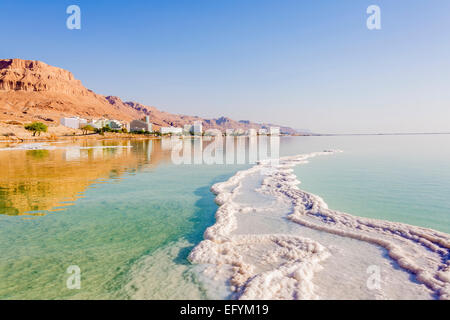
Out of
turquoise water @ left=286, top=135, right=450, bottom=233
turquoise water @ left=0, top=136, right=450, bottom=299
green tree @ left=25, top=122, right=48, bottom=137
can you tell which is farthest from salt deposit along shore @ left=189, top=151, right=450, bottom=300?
green tree @ left=25, top=122, right=48, bottom=137

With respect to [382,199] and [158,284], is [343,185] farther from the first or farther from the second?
[158,284]

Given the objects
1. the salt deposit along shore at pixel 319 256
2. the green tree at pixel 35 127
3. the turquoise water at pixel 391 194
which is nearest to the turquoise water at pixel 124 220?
the turquoise water at pixel 391 194

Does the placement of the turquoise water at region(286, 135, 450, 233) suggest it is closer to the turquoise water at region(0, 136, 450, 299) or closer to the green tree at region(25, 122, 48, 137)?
the turquoise water at region(0, 136, 450, 299)

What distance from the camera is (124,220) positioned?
11.9 m

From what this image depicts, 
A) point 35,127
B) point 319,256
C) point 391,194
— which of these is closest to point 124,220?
point 319,256

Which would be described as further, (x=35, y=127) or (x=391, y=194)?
(x=35, y=127)

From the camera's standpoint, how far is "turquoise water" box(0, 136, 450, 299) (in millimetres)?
6844

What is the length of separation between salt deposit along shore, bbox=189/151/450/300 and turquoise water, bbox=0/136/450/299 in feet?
3.90

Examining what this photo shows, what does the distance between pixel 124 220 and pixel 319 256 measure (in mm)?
9084

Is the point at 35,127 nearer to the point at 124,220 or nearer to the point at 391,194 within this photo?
the point at 124,220

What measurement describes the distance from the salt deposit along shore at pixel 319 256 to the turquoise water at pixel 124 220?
1.19 m

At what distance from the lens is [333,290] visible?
636 cm
